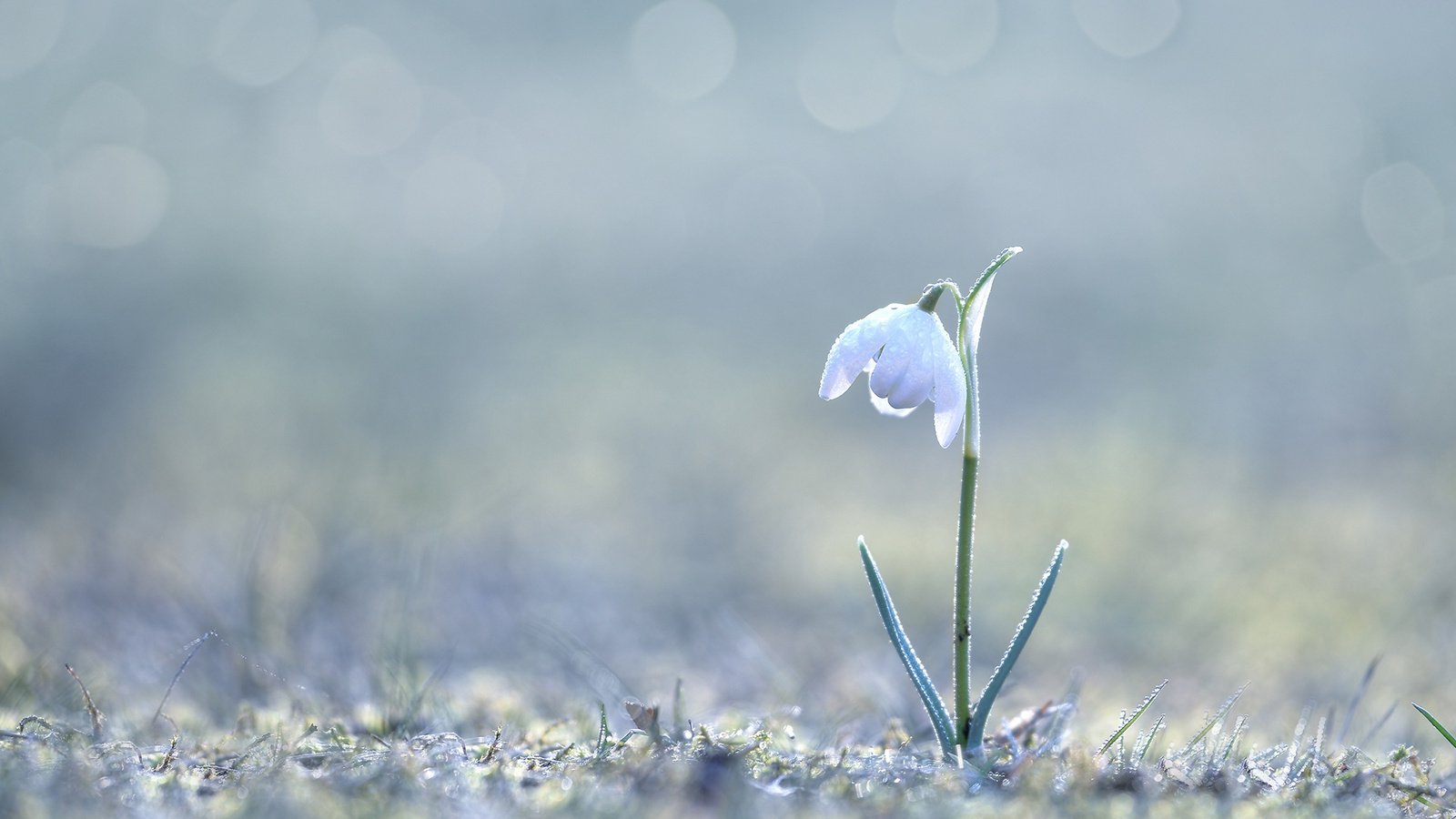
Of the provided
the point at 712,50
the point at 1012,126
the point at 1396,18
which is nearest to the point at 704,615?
the point at 1012,126

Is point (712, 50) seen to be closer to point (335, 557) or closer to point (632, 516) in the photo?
point (632, 516)

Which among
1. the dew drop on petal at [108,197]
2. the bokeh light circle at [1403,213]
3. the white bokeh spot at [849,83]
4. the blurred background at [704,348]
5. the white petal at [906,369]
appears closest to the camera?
the white petal at [906,369]

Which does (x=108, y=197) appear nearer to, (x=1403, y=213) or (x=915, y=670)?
(x=915, y=670)

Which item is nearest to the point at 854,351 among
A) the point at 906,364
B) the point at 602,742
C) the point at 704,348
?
the point at 906,364

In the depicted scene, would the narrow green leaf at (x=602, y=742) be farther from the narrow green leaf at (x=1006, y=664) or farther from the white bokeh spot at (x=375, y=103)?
the white bokeh spot at (x=375, y=103)

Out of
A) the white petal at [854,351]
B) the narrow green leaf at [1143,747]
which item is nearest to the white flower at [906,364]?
the white petal at [854,351]

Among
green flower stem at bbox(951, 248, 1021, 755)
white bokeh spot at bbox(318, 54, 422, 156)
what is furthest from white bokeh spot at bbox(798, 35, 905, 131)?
green flower stem at bbox(951, 248, 1021, 755)
